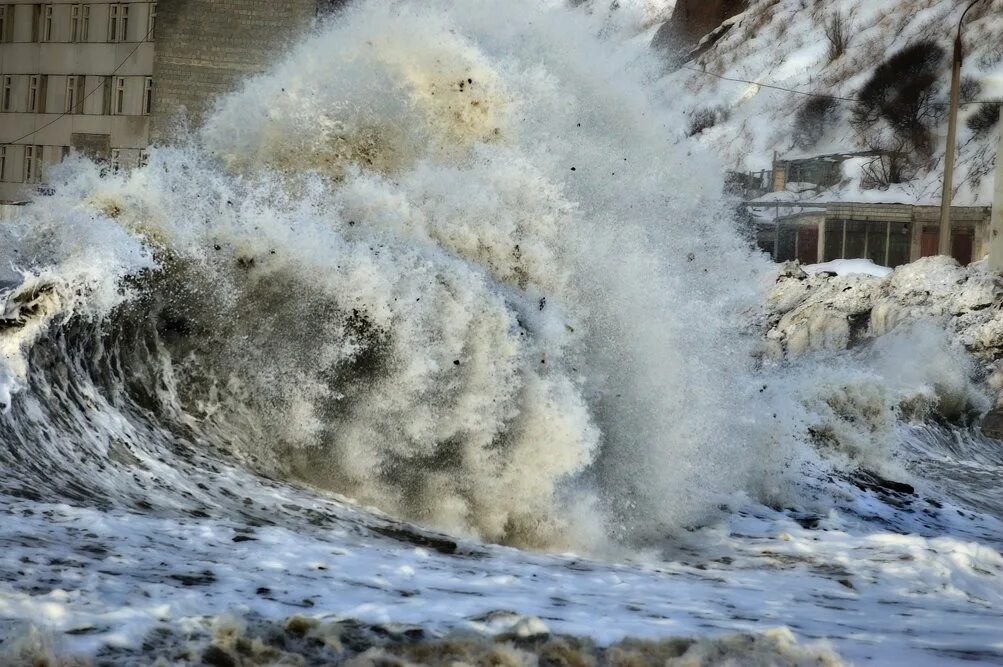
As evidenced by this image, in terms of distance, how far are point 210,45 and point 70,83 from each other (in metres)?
6.06

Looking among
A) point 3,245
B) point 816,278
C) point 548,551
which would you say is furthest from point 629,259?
point 816,278

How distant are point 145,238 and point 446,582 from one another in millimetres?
3318

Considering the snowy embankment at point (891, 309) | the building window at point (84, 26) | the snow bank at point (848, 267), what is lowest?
the snowy embankment at point (891, 309)

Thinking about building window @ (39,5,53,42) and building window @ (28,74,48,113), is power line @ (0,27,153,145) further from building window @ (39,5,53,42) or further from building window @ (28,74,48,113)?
building window @ (39,5,53,42)

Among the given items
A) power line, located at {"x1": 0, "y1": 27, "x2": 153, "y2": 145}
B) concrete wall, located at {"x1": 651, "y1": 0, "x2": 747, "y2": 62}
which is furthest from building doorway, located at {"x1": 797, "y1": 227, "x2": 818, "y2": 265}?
concrete wall, located at {"x1": 651, "y1": 0, "x2": 747, "y2": 62}

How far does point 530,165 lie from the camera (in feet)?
31.2

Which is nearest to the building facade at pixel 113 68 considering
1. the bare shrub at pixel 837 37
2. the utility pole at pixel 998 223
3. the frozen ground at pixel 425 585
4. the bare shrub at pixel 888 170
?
the utility pole at pixel 998 223

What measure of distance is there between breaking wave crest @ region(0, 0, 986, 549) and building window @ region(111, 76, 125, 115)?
30807 millimetres

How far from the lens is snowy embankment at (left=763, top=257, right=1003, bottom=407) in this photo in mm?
21938

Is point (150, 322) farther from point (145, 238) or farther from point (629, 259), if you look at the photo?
point (629, 259)

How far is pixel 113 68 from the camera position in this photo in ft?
130

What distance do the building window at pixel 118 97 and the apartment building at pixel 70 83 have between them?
3 centimetres

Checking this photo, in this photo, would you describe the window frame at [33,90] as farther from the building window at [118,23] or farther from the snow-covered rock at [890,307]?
the snow-covered rock at [890,307]

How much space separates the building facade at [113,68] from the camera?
3634 centimetres
